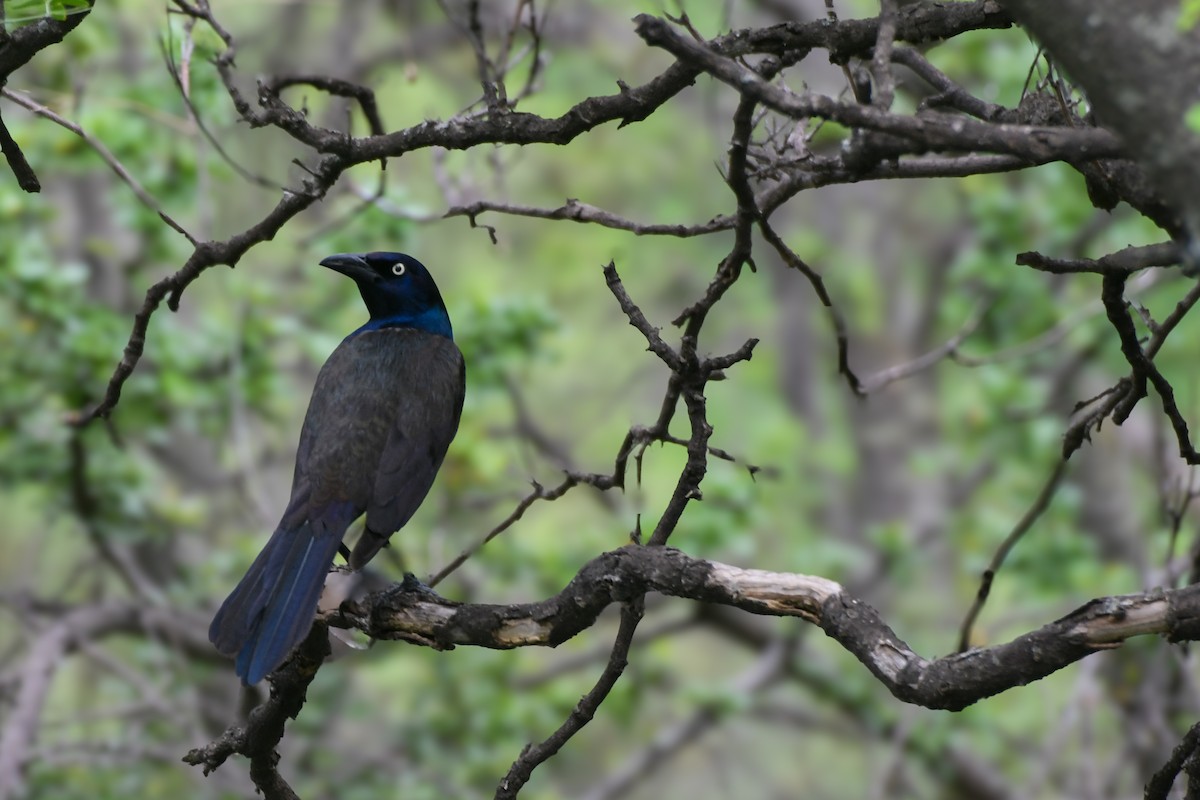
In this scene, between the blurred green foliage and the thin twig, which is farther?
the blurred green foliage

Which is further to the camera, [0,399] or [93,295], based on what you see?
[93,295]

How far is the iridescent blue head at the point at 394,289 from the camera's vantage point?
17.5 feet

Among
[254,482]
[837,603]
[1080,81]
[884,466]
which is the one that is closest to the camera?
[1080,81]

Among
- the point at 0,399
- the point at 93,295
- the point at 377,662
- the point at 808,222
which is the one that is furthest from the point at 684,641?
the point at 0,399

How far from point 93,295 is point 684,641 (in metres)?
8.65

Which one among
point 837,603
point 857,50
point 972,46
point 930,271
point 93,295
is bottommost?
point 837,603

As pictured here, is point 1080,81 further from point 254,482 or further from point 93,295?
point 93,295

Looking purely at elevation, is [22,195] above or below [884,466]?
below

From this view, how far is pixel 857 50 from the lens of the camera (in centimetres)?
297

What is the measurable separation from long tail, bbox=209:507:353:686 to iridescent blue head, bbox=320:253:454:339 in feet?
4.74

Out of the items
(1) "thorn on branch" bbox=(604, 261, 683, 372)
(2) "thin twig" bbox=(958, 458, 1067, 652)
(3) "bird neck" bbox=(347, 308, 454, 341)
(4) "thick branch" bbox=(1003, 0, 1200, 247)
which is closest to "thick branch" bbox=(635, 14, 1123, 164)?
(4) "thick branch" bbox=(1003, 0, 1200, 247)

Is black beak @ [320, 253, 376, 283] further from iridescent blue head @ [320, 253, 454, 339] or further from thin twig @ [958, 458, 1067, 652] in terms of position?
thin twig @ [958, 458, 1067, 652]

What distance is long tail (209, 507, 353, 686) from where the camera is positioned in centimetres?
339

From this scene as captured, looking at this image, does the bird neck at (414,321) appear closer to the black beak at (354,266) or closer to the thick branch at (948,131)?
the black beak at (354,266)
